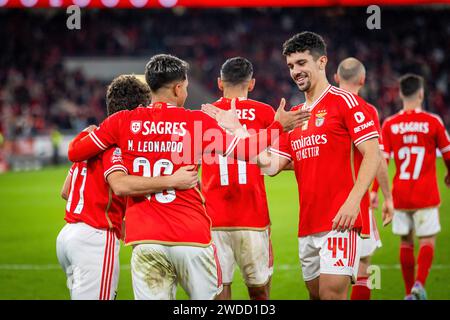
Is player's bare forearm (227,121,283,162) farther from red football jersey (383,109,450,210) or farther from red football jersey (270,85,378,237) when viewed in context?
red football jersey (383,109,450,210)

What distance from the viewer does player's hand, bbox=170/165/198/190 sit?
433 centimetres

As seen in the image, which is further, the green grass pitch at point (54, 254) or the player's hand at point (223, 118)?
the green grass pitch at point (54, 254)

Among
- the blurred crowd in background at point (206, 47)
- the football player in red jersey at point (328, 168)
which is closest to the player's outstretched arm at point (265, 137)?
the football player in red jersey at point (328, 168)

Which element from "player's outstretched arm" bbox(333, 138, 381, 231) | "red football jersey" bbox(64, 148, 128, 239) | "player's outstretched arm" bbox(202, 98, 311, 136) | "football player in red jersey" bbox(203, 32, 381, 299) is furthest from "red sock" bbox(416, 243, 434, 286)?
"red football jersey" bbox(64, 148, 128, 239)

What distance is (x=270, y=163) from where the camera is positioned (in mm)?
5254

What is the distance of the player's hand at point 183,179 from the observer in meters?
4.33

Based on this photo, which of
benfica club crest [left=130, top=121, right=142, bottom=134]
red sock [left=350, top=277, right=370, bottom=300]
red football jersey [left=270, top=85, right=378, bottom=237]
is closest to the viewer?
benfica club crest [left=130, top=121, right=142, bottom=134]

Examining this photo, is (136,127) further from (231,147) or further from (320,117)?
(320,117)

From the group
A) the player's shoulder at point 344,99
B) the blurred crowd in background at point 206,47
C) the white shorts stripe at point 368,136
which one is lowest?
the white shorts stripe at point 368,136

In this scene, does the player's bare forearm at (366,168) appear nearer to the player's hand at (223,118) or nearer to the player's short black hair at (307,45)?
the player's short black hair at (307,45)

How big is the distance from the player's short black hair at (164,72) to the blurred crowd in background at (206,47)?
23.8m

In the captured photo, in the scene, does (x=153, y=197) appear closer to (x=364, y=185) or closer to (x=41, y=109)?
(x=364, y=185)

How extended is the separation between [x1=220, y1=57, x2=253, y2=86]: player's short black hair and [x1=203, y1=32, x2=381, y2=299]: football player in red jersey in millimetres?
1041
